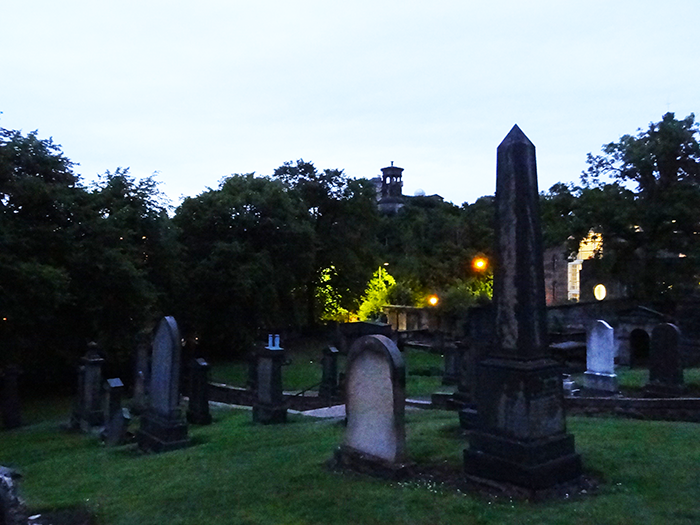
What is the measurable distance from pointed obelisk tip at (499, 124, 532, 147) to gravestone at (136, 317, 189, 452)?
21.0 ft

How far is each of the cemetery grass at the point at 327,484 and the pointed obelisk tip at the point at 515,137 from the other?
143 inches

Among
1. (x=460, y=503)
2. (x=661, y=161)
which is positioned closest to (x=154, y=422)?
(x=460, y=503)

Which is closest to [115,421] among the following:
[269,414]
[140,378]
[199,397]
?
[199,397]

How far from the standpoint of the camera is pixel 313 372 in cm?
2417

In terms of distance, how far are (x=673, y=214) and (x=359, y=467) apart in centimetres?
2191

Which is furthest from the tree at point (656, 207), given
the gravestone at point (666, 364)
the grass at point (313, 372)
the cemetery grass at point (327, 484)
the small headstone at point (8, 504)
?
the small headstone at point (8, 504)

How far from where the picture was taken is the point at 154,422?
10047 mm

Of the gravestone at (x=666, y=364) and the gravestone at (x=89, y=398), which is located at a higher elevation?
the gravestone at (x=666, y=364)

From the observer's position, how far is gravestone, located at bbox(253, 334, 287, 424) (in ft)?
38.9

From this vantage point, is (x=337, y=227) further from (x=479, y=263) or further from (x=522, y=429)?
(x=522, y=429)

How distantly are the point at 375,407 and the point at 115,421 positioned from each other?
6969 millimetres

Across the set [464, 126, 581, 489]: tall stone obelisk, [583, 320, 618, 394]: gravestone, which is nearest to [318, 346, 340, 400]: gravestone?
[583, 320, 618, 394]: gravestone

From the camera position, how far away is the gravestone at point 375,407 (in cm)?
662

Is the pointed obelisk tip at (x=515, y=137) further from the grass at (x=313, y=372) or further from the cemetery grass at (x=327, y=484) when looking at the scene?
the grass at (x=313, y=372)
